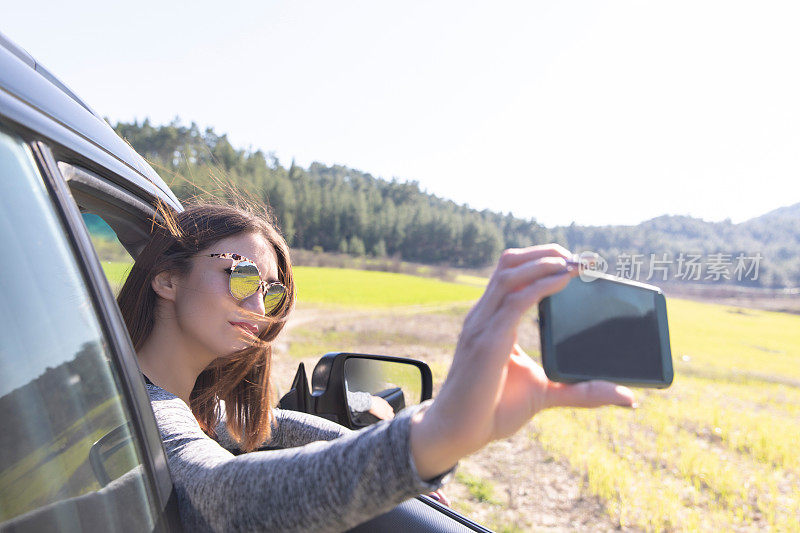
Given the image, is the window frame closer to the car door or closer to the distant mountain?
the car door

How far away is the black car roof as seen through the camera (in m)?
0.88

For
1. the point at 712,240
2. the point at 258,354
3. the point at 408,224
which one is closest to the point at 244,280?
the point at 258,354

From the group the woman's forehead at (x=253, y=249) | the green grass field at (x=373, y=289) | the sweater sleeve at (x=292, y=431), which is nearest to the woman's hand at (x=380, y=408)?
the sweater sleeve at (x=292, y=431)

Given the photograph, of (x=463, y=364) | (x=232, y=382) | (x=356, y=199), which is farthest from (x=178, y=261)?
(x=356, y=199)

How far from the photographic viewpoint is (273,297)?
5.54 ft

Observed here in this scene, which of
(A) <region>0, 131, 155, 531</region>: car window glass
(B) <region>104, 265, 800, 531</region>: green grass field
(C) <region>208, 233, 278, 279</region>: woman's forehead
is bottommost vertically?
(B) <region>104, 265, 800, 531</region>: green grass field

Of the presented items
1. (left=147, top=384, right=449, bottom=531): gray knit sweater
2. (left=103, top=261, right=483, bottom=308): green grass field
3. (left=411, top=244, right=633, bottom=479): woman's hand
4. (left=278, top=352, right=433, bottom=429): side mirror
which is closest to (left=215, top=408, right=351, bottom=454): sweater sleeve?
(left=278, top=352, right=433, bottom=429): side mirror

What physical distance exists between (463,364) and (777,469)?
7.66m

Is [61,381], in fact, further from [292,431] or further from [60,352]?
[292,431]

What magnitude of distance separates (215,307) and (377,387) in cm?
96

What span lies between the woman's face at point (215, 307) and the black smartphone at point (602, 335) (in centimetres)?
95

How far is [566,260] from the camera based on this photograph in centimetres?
77

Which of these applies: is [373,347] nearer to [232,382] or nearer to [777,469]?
[777,469]

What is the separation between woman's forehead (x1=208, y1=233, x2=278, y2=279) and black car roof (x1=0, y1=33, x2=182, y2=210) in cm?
23
